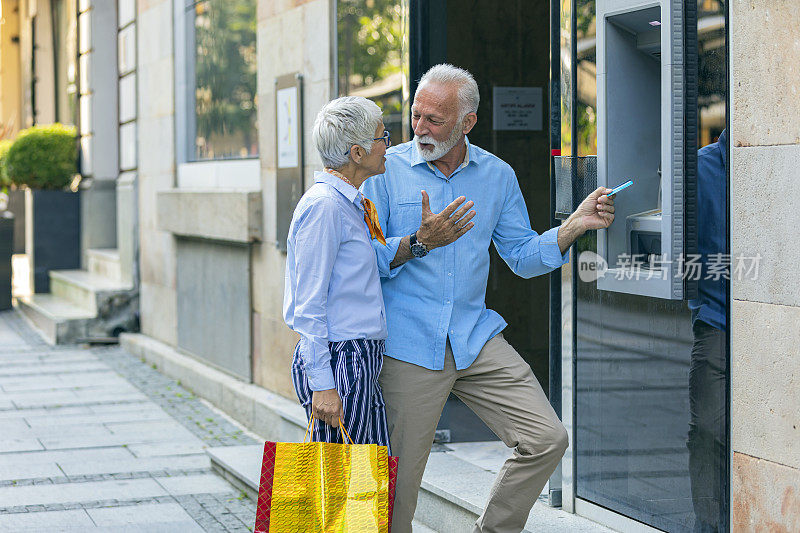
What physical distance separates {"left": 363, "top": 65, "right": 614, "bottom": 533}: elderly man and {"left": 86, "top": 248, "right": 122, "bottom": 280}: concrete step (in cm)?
900

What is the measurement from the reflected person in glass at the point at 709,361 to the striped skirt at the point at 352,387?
3.76 ft

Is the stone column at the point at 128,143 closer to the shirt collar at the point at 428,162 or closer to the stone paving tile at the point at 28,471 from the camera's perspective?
the stone paving tile at the point at 28,471

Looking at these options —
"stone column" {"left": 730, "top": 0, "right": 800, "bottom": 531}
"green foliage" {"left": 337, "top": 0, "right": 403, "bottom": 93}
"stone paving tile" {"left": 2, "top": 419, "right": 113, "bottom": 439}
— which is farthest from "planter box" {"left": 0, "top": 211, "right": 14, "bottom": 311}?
"stone column" {"left": 730, "top": 0, "right": 800, "bottom": 531}

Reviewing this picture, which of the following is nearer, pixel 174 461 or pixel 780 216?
pixel 780 216

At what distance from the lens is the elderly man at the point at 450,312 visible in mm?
3758

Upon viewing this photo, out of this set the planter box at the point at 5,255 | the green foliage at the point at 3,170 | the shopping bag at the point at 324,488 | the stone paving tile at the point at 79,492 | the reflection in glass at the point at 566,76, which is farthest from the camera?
the green foliage at the point at 3,170

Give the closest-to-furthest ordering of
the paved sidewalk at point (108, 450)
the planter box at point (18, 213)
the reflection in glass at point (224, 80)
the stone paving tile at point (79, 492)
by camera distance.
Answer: the paved sidewalk at point (108, 450), the stone paving tile at point (79, 492), the reflection in glass at point (224, 80), the planter box at point (18, 213)

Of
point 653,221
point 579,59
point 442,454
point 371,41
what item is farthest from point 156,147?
point 653,221

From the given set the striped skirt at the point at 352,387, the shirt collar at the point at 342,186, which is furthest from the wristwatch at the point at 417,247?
the striped skirt at the point at 352,387

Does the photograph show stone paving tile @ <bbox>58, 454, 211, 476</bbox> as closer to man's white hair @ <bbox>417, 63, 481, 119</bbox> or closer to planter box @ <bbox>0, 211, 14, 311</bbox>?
man's white hair @ <bbox>417, 63, 481, 119</bbox>

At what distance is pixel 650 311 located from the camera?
163 inches

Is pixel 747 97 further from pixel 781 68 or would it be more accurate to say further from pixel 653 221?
pixel 653 221

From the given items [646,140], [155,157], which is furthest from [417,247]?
[155,157]

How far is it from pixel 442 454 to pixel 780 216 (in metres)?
2.60
